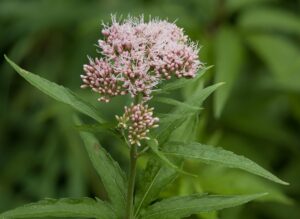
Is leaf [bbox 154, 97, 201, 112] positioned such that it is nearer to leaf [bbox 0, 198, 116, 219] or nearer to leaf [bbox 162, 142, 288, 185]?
leaf [bbox 162, 142, 288, 185]

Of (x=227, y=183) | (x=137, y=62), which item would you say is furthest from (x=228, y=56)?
(x=137, y=62)

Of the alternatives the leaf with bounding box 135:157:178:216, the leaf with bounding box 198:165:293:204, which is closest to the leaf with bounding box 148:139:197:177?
the leaf with bounding box 135:157:178:216

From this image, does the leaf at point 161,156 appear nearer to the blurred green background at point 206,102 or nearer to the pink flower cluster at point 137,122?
the pink flower cluster at point 137,122

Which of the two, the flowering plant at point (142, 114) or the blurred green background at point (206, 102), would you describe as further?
the blurred green background at point (206, 102)

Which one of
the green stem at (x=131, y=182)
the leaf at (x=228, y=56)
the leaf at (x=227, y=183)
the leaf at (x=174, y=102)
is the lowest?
the green stem at (x=131, y=182)

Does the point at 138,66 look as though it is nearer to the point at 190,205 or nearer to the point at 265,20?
the point at 190,205

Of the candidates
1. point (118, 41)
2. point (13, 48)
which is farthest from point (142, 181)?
point (13, 48)

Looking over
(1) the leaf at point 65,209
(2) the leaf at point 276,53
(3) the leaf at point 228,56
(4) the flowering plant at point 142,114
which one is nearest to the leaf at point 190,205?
(4) the flowering plant at point 142,114
